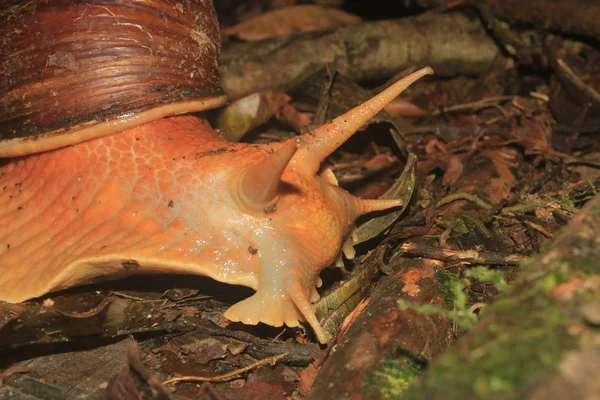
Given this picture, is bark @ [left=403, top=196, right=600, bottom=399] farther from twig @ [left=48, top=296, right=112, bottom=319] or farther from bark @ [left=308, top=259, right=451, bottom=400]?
twig @ [left=48, top=296, right=112, bottom=319]

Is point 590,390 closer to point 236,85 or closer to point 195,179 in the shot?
point 195,179

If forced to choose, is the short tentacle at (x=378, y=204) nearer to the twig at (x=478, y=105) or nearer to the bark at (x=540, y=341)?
the bark at (x=540, y=341)

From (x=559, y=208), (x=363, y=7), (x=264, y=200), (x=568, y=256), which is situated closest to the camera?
(x=568, y=256)

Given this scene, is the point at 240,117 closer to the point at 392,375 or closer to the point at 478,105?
the point at 478,105

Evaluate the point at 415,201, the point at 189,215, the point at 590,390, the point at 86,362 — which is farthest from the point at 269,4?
the point at 590,390

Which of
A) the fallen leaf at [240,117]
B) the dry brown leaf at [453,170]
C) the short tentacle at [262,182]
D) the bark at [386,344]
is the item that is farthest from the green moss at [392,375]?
the fallen leaf at [240,117]

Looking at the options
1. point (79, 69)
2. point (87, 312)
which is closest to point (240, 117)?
point (79, 69)
